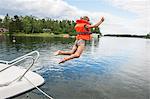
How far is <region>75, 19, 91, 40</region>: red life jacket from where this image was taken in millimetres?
8078

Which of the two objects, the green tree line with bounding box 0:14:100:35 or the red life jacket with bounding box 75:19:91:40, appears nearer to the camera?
the red life jacket with bounding box 75:19:91:40

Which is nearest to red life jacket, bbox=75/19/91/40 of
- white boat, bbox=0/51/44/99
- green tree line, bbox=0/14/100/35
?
white boat, bbox=0/51/44/99

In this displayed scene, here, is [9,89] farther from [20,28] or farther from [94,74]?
[20,28]

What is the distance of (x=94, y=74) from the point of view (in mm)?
24719

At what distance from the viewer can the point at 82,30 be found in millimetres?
8078

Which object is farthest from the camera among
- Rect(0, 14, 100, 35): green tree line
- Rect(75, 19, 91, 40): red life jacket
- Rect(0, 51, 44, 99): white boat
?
Rect(0, 14, 100, 35): green tree line

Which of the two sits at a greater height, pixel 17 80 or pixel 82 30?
pixel 82 30

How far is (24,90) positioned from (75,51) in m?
2.28

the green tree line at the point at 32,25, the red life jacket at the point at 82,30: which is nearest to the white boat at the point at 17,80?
the red life jacket at the point at 82,30

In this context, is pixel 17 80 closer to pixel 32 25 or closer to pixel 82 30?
pixel 82 30

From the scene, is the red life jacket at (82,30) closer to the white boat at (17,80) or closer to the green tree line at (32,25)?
the white boat at (17,80)

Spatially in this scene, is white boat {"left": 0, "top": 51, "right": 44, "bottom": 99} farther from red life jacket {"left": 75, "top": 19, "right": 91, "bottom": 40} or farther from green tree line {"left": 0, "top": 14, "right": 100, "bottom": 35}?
green tree line {"left": 0, "top": 14, "right": 100, "bottom": 35}

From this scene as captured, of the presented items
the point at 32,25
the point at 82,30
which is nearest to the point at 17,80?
the point at 82,30

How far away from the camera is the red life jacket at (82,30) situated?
318 inches
